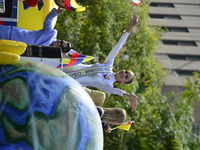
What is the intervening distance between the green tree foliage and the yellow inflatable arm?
7.53 m

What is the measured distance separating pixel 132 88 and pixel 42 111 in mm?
8777

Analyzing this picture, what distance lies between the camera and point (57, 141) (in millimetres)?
2850

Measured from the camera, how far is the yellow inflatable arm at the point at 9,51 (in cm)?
307

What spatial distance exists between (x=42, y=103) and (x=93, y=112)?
465 mm

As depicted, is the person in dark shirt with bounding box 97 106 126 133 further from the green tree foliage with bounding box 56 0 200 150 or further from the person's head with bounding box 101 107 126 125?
the green tree foliage with bounding box 56 0 200 150

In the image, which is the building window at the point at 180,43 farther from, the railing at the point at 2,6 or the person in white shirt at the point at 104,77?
the railing at the point at 2,6

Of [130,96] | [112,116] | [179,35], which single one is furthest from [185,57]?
[130,96]

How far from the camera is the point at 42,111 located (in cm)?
286

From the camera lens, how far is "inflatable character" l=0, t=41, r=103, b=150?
9.18 ft

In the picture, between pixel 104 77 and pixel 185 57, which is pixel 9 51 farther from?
pixel 185 57

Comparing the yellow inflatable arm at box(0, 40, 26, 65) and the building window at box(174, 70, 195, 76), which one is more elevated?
the yellow inflatable arm at box(0, 40, 26, 65)

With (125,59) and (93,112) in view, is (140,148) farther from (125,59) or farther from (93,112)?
(93,112)

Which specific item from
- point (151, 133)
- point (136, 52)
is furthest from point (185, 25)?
point (151, 133)

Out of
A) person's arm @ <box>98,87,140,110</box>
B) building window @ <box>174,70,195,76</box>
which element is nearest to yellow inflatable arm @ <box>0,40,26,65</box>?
person's arm @ <box>98,87,140,110</box>
